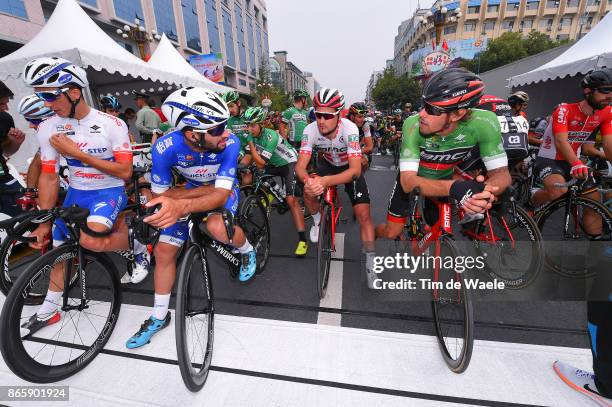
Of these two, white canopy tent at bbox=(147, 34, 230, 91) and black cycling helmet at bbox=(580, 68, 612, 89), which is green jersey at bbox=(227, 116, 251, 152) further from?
white canopy tent at bbox=(147, 34, 230, 91)

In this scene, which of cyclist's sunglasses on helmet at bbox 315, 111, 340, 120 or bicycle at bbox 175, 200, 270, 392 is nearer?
bicycle at bbox 175, 200, 270, 392

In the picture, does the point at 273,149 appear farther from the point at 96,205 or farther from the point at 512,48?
the point at 512,48

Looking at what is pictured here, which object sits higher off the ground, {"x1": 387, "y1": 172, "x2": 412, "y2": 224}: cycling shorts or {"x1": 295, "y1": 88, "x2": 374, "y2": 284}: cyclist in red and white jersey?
{"x1": 295, "y1": 88, "x2": 374, "y2": 284}: cyclist in red and white jersey

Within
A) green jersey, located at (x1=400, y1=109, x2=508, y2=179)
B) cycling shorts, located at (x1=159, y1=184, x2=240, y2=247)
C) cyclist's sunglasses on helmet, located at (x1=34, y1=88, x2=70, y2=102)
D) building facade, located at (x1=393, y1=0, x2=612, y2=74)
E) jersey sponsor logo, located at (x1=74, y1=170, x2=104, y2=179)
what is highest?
building facade, located at (x1=393, y1=0, x2=612, y2=74)

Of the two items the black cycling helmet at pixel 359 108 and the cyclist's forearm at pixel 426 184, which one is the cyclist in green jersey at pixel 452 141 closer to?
the cyclist's forearm at pixel 426 184

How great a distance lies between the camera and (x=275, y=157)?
4.78m

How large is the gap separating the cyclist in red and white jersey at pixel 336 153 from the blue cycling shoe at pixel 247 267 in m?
0.98

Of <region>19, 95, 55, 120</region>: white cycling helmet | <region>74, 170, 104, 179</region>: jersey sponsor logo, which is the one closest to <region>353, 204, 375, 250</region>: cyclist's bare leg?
<region>74, 170, 104, 179</region>: jersey sponsor logo

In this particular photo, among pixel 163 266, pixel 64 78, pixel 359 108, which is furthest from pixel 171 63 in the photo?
pixel 163 266

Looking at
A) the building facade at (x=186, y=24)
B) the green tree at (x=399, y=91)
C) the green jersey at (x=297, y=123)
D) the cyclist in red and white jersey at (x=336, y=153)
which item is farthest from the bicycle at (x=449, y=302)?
the green tree at (x=399, y=91)

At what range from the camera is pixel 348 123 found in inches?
133

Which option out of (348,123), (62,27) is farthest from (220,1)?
(348,123)

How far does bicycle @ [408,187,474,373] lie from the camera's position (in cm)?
193

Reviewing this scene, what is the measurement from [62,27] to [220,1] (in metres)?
48.5
